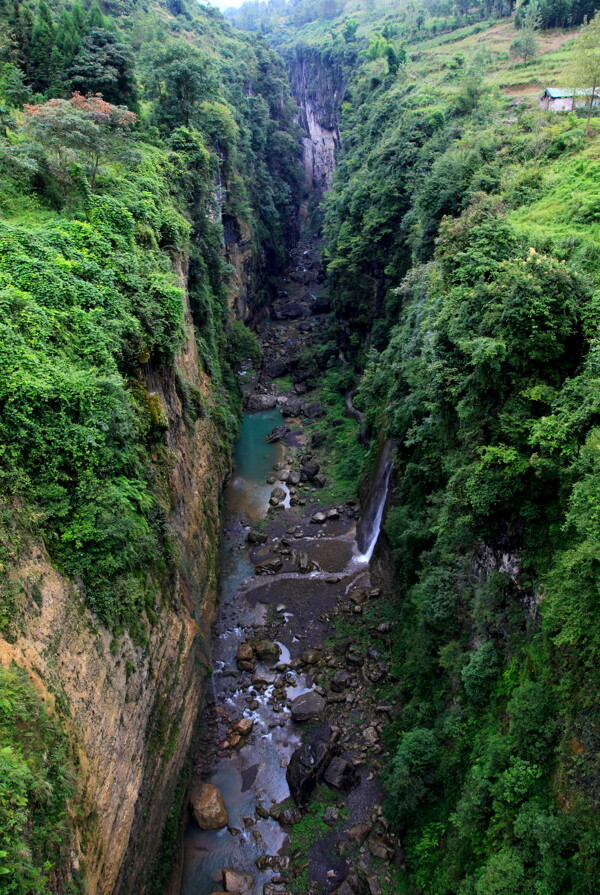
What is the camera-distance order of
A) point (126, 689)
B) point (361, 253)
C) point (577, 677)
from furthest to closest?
point (361, 253) → point (126, 689) → point (577, 677)

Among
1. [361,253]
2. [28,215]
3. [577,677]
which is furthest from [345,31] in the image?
[577,677]

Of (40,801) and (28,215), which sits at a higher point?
(28,215)

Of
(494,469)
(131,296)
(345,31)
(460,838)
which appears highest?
(345,31)

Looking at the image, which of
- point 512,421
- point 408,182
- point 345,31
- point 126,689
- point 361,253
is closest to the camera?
point 126,689

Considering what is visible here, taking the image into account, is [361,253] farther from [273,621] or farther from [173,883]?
[173,883]

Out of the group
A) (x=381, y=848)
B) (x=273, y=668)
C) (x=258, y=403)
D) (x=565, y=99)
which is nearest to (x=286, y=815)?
(x=381, y=848)

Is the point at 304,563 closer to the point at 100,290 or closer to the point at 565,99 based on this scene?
the point at 100,290

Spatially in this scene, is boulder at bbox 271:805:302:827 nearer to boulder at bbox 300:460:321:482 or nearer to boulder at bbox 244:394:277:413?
boulder at bbox 300:460:321:482

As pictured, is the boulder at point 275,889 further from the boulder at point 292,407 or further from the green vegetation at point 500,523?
the boulder at point 292,407
